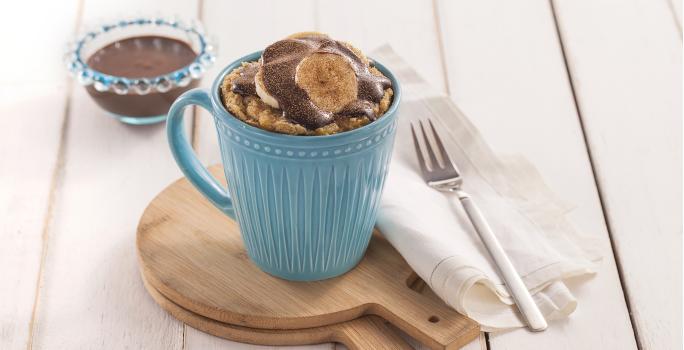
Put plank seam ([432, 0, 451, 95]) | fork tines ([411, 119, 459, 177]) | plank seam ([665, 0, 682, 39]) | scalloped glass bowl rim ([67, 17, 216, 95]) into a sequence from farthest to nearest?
plank seam ([665, 0, 682, 39]) < plank seam ([432, 0, 451, 95]) < scalloped glass bowl rim ([67, 17, 216, 95]) < fork tines ([411, 119, 459, 177])

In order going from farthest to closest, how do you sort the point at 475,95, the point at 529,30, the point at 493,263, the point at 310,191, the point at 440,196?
the point at 529,30
the point at 475,95
the point at 440,196
the point at 493,263
the point at 310,191

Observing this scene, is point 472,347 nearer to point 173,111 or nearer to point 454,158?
point 454,158

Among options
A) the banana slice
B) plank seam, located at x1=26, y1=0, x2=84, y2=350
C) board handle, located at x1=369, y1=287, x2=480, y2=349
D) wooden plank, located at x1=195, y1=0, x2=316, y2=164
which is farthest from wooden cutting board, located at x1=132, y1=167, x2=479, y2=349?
wooden plank, located at x1=195, y1=0, x2=316, y2=164

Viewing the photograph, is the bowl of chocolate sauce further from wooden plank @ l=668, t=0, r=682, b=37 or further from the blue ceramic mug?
wooden plank @ l=668, t=0, r=682, b=37

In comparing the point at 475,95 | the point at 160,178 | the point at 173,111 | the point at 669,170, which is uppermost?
the point at 173,111

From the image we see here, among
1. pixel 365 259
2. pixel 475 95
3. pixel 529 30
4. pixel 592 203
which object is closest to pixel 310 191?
pixel 365 259

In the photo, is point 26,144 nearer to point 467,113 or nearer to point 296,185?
point 296,185

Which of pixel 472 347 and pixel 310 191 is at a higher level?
pixel 310 191

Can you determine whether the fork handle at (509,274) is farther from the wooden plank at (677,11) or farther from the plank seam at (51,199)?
the wooden plank at (677,11)
